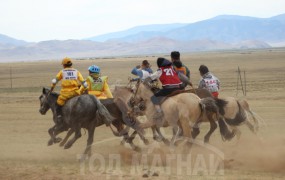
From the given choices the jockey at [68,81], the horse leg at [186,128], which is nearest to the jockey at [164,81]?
the horse leg at [186,128]

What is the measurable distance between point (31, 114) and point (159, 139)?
9165 mm

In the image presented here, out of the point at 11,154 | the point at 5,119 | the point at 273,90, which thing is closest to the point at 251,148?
the point at 11,154

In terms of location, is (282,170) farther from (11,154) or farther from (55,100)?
(11,154)

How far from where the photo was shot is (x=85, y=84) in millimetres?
11500

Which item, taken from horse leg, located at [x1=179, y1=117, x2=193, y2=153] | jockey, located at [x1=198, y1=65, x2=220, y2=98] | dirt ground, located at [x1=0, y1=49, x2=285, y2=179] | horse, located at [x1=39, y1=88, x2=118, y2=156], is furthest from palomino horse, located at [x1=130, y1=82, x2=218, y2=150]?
jockey, located at [x1=198, y1=65, x2=220, y2=98]

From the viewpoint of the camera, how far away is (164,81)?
1106cm

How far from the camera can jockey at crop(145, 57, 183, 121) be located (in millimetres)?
10906

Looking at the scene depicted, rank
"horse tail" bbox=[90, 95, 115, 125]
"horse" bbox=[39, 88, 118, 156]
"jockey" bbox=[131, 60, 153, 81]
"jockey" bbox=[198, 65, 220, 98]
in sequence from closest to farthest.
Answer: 1. "horse tail" bbox=[90, 95, 115, 125]
2. "horse" bbox=[39, 88, 118, 156]
3. "jockey" bbox=[131, 60, 153, 81]
4. "jockey" bbox=[198, 65, 220, 98]

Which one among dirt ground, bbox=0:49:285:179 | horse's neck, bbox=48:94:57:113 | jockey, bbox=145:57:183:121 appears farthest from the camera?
horse's neck, bbox=48:94:57:113

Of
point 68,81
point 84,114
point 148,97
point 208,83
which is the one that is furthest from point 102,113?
point 208,83

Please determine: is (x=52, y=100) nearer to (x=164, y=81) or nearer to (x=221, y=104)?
(x=164, y=81)

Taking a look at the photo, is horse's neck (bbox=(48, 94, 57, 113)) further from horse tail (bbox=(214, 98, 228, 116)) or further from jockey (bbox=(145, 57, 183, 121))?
horse tail (bbox=(214, 98, 228, 116))

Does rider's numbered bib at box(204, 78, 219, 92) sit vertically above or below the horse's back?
above

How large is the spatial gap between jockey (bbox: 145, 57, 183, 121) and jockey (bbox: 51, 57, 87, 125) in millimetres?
1814
